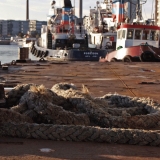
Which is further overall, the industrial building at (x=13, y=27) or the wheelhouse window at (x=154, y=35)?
the industrial building at (x=13, y=27)

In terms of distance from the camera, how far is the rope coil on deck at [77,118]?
2.81 metres

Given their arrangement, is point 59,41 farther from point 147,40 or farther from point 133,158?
point 133,158

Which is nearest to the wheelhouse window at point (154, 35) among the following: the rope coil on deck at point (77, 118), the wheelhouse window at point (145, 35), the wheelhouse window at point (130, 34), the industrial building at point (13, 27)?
the wheelhouse window at point (145, 35)

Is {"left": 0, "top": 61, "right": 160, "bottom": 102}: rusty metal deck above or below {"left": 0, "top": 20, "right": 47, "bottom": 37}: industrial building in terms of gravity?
below

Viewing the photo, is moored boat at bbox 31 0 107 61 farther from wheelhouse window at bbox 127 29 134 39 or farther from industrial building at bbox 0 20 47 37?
industrial building at bbox 0 20 47 37

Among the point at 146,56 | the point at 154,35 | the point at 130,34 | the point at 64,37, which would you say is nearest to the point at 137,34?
the point at 130,34

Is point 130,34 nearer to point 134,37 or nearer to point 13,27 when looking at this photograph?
point 134,37

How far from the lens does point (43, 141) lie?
2807 millimetres

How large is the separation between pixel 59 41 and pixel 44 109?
98.8ft

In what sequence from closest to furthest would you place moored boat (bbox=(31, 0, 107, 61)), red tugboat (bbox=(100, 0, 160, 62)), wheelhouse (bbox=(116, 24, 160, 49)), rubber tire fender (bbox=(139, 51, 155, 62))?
rubber tire fender (bbox=(139, 51, 155, 62))
red tugboat (bbox=(100, 0, 160, 62))
wheelhouse (bbox=(116, 24, 160, 49))
moored boat (bbox=(31, 0, 107, 61))

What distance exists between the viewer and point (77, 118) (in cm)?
306

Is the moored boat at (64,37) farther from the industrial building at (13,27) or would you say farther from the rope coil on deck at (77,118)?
the industrial building at (13,27)

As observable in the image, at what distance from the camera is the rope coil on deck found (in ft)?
9.23

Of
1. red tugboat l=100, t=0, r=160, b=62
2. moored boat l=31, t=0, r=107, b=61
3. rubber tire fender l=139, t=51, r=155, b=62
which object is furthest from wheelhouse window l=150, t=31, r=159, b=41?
moored boat l=31, t=0, r=107, b=61
